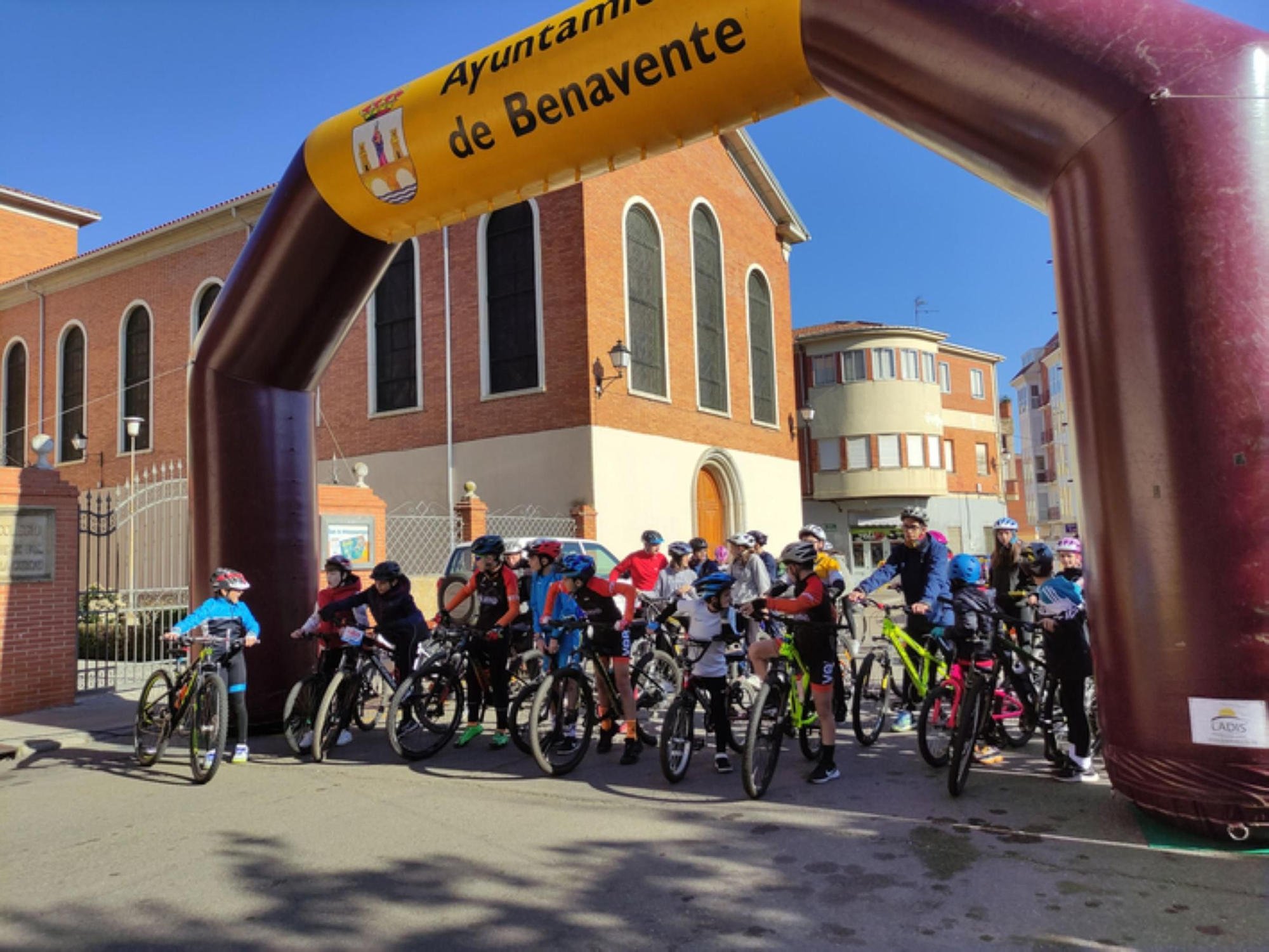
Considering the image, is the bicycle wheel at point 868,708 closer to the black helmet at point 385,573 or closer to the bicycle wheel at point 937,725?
the bicycle wheel at point 937,725

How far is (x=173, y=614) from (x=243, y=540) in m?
5.98

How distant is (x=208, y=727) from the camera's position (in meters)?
6.93

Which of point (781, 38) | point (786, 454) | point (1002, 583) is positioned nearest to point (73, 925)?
point (781, 38)

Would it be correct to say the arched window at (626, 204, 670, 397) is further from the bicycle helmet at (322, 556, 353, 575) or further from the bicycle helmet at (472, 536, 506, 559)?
the bicycle helmet at (322, 556, 353, 575)

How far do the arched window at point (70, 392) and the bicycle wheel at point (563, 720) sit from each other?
26119mm

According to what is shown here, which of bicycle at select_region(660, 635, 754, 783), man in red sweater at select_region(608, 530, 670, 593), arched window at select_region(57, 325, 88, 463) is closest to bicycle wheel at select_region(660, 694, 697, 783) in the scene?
bicycle at select_region(660, 635, 754, 783)

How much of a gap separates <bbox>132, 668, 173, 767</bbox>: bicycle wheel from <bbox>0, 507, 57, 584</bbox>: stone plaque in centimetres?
349

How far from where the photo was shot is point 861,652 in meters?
13.4

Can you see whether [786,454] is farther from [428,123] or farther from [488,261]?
[428,123]

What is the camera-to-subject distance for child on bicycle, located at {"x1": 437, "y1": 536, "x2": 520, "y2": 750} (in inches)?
310

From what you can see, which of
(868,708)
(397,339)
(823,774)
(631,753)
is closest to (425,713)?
(631,753)

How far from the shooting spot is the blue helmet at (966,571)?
7.32 m

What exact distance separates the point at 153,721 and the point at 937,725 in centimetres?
604

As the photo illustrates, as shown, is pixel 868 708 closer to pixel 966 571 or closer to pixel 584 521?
pixel 966 571
